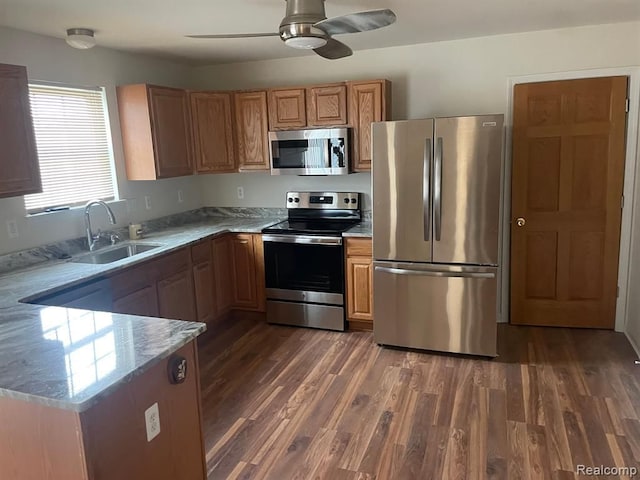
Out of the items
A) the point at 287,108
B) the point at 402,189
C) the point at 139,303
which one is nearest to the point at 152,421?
the point at 139,303

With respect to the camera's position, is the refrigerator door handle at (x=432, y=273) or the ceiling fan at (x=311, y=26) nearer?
the ceiling fan at (x=311, y=26)

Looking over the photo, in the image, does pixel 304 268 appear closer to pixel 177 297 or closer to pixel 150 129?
pixel 177 297

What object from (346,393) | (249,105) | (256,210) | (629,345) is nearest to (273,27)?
(249,105)

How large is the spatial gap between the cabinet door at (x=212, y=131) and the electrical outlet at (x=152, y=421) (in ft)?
10.2

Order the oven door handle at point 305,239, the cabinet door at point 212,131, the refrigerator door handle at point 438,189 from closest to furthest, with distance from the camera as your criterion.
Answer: the refrigerator door handle at point 438,189 → the oven door handle at point 305,239 → the cabinet door at point 212,131

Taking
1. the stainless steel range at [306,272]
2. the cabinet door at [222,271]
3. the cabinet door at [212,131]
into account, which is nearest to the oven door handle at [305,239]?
the stainless steel range at [306,272]

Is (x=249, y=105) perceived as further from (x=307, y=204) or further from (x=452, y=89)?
(x=452, y=89)

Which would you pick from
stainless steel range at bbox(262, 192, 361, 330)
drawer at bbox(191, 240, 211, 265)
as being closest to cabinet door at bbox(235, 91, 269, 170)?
stainless steel range at bbox(262, 192, 361, 330)

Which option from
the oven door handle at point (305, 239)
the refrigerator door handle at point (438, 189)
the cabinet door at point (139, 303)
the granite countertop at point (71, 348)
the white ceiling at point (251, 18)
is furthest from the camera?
the oven door handle at point (305, 239)

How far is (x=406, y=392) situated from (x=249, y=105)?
286cm

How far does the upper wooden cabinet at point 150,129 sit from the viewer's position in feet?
13.0

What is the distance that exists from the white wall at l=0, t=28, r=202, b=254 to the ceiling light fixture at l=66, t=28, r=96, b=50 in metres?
0.27

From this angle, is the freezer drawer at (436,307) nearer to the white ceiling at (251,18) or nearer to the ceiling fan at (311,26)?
the white ceiling at (251,18)

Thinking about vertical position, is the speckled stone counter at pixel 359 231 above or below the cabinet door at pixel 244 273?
above
